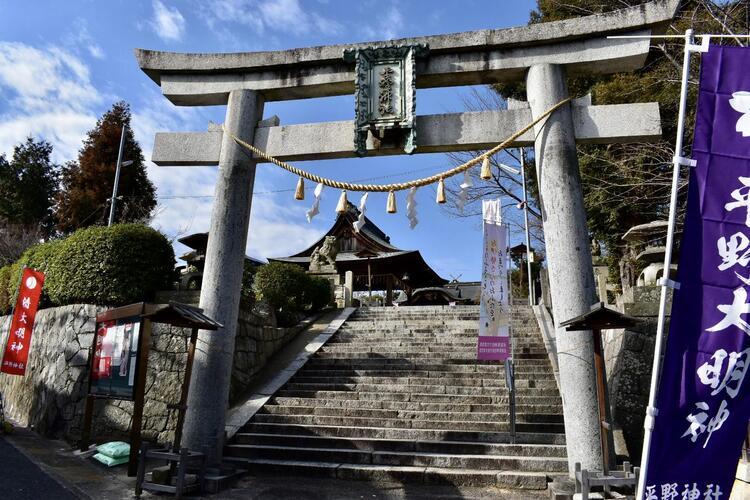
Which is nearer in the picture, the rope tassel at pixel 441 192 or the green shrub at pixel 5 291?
the rope tassel at pixel 441 192

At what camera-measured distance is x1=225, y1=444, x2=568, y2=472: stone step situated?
6133mm

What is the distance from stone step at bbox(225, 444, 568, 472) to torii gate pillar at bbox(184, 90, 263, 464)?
84cm

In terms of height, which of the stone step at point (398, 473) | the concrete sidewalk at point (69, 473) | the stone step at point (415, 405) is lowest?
the concrete sidewalk at point (69, 473)

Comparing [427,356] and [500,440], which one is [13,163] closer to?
[427,356]

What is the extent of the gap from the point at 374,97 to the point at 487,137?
63.6 inches

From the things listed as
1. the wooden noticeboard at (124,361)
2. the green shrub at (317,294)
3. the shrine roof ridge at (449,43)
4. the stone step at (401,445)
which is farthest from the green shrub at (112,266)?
the green shrub at (317,294)

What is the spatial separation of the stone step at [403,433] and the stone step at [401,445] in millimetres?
152

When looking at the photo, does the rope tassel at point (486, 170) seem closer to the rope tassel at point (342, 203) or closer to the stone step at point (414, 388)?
the rope tassel at point (342, 203)

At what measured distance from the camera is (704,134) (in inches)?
131

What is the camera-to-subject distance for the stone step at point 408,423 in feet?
23.6

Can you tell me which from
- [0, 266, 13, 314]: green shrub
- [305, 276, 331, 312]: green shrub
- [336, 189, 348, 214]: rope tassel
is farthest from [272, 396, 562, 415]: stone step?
[0, 266, 13, 314]: green shrub

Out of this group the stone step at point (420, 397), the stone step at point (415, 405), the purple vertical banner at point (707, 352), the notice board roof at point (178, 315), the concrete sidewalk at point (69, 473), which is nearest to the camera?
the purple vertical banner at point (707, 352)

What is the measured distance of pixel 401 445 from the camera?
6.88 metres

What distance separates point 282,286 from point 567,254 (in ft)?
30.3
